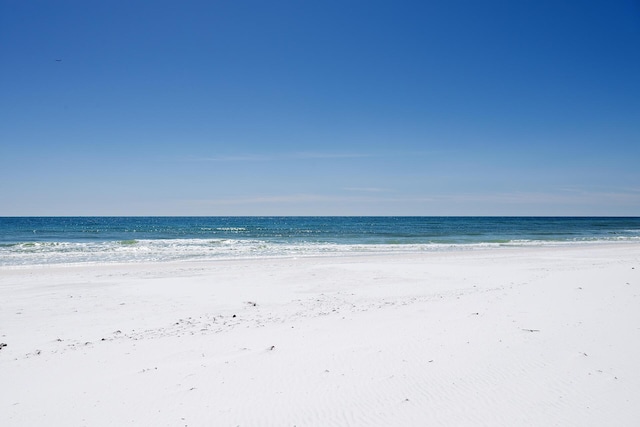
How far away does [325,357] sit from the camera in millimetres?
6305

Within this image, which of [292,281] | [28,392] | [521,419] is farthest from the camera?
[292,281]

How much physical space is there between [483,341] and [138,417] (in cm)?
550

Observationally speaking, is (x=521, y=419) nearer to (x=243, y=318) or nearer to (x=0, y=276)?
(x=243, y=318)

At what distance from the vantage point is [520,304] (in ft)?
32.3

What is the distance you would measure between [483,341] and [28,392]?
6.99 metres

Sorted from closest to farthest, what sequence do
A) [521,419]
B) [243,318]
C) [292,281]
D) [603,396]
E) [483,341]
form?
[521,419] → [603,396] → [483,341] → [243,318] → [292,281]

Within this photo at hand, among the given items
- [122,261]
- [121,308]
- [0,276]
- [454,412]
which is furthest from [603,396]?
[122,261]

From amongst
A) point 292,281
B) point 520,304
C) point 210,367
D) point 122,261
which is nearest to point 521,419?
point 210,367

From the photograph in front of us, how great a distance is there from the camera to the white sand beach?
15.2 feet

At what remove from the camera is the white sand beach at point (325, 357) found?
4625mm

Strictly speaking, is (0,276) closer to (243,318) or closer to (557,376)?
(243,318)

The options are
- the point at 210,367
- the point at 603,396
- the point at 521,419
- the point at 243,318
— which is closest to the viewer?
the point at 521,419

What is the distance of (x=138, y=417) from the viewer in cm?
455

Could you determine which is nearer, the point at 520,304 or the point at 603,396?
the point at 603,396
